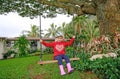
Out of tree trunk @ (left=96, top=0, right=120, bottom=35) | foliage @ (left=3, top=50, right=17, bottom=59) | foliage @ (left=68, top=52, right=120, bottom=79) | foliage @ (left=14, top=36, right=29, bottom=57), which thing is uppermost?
tree trunk @ (left=96, top=0, right=120, bottom=35)

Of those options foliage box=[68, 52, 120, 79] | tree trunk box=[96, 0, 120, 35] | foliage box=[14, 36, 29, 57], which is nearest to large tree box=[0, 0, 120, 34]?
tree trunk box=[96, 0, 120, 35]

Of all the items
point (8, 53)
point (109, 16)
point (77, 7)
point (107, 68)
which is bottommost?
point (8, 53)

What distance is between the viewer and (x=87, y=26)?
150 feet

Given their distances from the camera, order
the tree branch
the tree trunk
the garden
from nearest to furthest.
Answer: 1. the garden
2. the tree trunk
3. the tree branch

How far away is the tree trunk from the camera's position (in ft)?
49.2

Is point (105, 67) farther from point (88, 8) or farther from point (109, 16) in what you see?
point (88, 8)

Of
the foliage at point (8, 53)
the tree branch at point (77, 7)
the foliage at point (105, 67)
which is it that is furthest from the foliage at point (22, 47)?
the foliage at point (105, 67)

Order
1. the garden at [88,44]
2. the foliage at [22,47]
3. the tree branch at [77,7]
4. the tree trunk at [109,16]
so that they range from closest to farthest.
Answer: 1. the garden at [88,44]
2. the tree trunk at [109,16]
3. the tree branch at [77,7]
4. the foliage at [22,47]

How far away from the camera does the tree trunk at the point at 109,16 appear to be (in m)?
15.0

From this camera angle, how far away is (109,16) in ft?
49.4

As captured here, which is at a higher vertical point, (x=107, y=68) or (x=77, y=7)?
(x=77, y=7)

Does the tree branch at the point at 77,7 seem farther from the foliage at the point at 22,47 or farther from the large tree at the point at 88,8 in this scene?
the foliage at the point at 22,47

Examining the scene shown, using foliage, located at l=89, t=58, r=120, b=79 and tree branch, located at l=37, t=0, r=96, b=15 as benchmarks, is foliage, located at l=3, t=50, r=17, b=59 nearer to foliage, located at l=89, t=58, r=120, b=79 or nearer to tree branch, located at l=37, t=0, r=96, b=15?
tree branch, located at l=37, t=0, r=96, b=15

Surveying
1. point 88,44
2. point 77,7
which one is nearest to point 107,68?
point 88,44
